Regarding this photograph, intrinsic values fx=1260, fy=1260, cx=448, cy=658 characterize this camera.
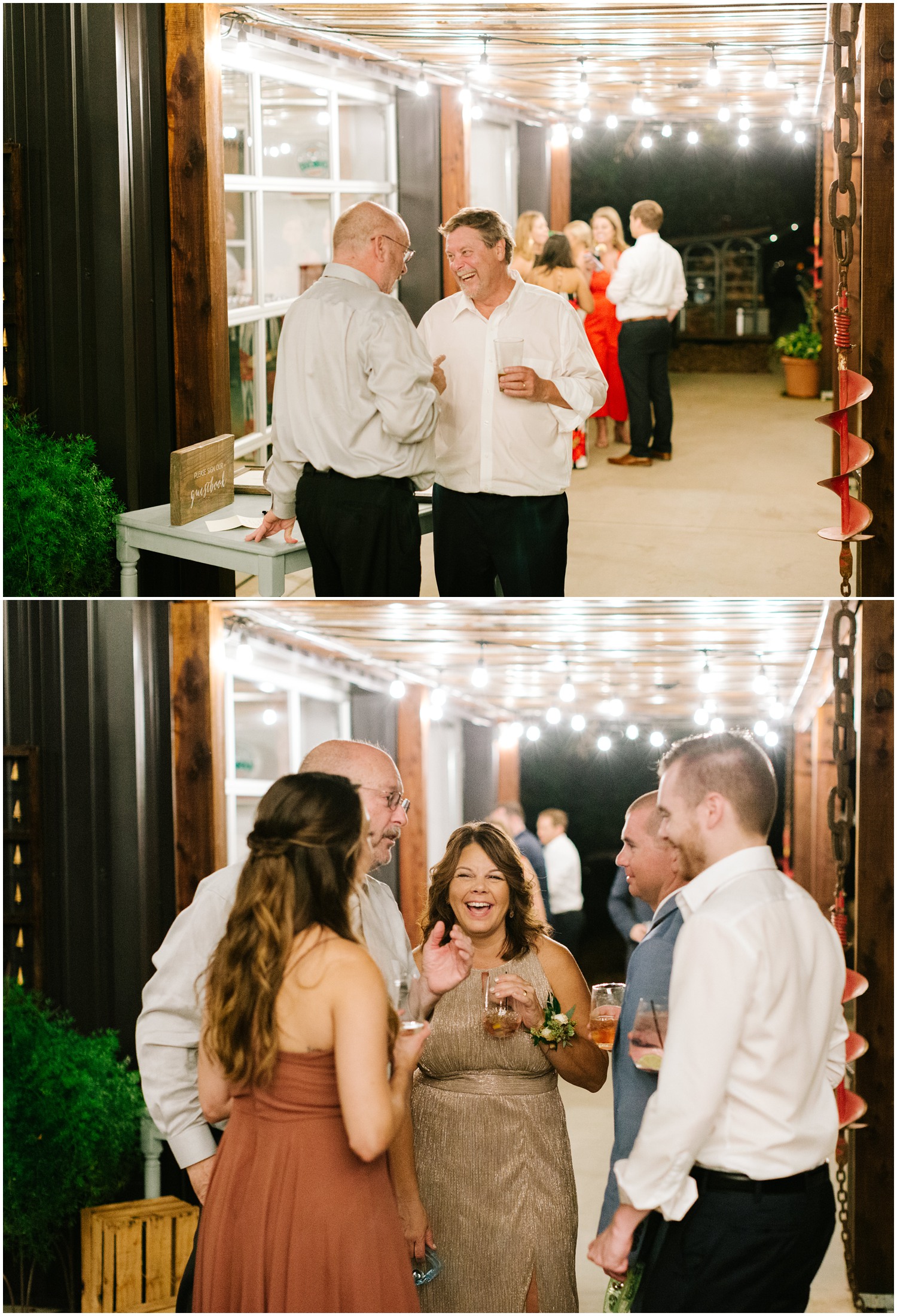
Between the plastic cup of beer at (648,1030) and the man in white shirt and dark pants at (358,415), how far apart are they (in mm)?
1246

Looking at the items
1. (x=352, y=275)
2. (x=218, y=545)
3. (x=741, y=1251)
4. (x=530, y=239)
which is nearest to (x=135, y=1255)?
(x=741, y=1251)

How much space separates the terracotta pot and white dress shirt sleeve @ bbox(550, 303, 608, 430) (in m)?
6.18

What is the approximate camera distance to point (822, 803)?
4012 mm

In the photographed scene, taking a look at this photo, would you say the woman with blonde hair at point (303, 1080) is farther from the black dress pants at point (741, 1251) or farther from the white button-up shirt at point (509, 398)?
the white button-up shirt at point (509, 398)

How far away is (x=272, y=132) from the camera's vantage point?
5.78m

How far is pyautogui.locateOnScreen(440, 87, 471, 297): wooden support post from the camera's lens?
7.05m

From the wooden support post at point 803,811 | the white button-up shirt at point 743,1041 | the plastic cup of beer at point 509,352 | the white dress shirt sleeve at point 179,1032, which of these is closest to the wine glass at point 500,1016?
the white button-up shirt at point 743,1041

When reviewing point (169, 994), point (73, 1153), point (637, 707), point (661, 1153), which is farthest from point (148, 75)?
point (661, 1153)

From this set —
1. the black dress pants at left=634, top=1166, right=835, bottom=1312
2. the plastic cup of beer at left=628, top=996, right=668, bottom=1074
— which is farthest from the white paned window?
the black dress pants at left=634, top=1166, right=835, bottom=1312

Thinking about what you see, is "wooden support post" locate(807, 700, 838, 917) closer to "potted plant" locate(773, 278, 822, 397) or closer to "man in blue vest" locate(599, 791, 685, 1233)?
"man in blue vest" locate(599, 791, 685, 1233)

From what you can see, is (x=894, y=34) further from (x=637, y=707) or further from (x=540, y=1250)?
(x=540, y=1250)

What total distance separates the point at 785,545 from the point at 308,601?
2.52 m

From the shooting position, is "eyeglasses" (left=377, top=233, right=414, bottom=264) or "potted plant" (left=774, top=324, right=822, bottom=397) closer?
"eyeglasses" (left=377, top=233, right=414, bottom=264)

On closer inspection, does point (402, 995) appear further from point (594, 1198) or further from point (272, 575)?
point (594, 1198)
